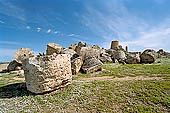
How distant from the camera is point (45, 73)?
33.0 feet

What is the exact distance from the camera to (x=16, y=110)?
27.6 ft

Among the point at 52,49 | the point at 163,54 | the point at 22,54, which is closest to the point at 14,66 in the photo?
the point at 22,54

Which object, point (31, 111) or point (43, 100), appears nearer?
point (31, 111)

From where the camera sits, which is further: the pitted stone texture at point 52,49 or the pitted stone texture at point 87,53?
the pitted stone texture at point 52,49

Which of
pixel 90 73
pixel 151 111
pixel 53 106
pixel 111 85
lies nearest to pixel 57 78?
pixel 53 106

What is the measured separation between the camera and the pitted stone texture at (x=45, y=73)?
1007 centimetres

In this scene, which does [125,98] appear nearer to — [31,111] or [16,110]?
[31,111]

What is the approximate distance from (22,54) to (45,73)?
22.8 m

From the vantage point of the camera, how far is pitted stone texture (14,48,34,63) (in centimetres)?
2857

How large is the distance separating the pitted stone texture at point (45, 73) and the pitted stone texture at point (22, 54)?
19732 millimetres

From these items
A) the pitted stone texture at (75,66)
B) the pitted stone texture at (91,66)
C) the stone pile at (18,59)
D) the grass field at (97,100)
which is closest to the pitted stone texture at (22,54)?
the stone pile at (18,59)

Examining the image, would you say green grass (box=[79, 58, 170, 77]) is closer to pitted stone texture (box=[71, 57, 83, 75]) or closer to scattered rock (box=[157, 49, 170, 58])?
pitted stone texture (box=[71, 57, 83, 75])

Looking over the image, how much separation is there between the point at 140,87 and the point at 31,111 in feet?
28.8

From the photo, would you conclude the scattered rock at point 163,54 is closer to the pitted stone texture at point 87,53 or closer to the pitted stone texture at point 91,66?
the pitted stone texture at point 87,53
